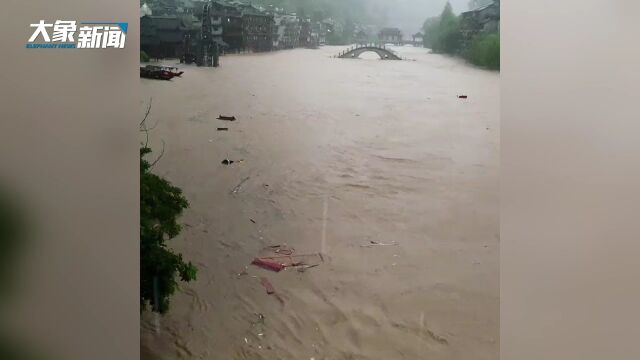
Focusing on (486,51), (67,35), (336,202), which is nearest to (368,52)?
(486,51)

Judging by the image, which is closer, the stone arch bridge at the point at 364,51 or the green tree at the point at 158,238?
the green tree at the point at 158,238

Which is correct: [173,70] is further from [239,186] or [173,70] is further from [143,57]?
[239,186]

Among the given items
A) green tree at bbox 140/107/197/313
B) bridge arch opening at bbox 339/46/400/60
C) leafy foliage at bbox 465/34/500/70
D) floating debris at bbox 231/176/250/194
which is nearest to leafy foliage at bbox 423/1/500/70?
leafy foliage at bbox 465/34/500/70

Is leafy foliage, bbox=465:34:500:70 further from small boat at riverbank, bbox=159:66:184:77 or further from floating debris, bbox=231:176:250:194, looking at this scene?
small boat at riverbank, bbox=159:66:184:77

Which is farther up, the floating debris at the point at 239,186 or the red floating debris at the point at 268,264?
the floating debris at the point at 239,186

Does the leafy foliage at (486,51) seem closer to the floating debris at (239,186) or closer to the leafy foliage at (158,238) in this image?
the floating debris at (239,186)

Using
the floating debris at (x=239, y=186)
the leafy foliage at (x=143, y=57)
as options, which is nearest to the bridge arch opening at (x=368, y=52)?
the floating debris at (x=239, y=186)

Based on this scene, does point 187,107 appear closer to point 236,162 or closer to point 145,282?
point 236,162
